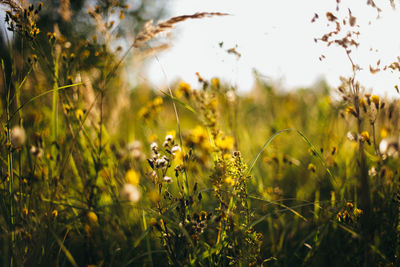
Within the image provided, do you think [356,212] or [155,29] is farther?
[155,29]

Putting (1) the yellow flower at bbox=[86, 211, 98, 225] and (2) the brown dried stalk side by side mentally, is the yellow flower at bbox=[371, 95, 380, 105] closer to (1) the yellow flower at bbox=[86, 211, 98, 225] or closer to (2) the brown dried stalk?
(2) the brown dried stalk

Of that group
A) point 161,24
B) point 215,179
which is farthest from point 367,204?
point 161,24

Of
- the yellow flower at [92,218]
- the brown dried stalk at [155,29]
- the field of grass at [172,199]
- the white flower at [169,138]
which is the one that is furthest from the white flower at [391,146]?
the yellow flower at [92,218]

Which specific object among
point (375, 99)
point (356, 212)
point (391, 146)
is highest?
point (375, 99)

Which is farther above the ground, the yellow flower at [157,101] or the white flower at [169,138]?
the yellow flower at [157,101]

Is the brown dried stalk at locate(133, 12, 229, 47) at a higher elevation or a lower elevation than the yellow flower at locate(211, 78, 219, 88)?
higher

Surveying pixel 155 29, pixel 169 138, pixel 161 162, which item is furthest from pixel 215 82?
pixel 161 162

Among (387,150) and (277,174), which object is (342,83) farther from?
(277,174)

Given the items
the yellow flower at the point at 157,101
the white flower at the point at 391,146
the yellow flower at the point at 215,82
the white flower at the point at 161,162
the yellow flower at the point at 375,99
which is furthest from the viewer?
the yellow flower at the point at 157,101

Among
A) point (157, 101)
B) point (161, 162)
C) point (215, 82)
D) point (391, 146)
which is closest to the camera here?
point (391, 146)

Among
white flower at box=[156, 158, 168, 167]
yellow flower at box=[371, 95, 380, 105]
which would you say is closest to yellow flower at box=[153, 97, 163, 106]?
white flower at box=[156, 158, 168, 167]

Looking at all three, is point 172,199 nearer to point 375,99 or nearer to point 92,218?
point 92,218

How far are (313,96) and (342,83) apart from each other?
282 cm

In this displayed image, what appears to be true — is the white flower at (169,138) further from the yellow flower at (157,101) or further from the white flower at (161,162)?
the yellow flower at (157,101)
